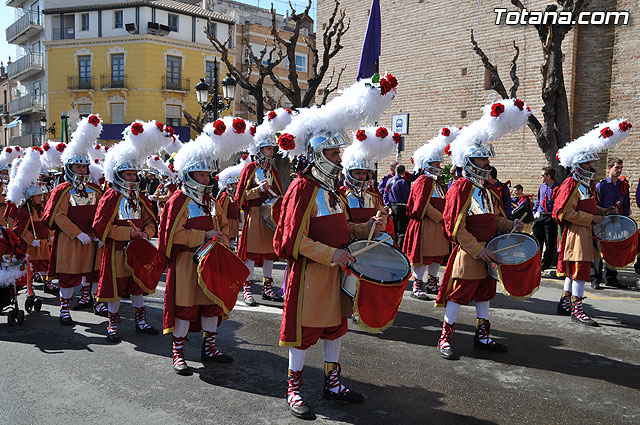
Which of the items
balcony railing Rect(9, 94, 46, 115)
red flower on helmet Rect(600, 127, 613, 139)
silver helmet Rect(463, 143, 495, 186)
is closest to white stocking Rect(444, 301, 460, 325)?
silver helmet Rect(463, 143, 495, 186)

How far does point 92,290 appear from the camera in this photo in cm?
769

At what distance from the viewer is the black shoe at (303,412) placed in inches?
176

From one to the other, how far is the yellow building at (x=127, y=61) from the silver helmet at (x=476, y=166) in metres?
34.6

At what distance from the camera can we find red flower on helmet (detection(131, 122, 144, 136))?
627cm

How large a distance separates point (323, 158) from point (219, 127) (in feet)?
5.19

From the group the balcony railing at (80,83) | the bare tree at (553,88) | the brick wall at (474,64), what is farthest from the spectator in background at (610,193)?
the balcony railing at (80,83)

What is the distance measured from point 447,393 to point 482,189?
228 cm

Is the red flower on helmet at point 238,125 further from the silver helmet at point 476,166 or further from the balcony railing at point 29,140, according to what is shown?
the balcony railing at point 29,140

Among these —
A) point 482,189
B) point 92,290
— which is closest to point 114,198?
point 92,290

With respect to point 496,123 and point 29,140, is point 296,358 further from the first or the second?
point 29,140

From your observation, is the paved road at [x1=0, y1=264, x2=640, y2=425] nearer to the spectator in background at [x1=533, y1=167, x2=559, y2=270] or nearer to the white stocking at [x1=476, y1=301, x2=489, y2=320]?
the white stocking at [x1=476, y1=301, x2=489, y2=320]

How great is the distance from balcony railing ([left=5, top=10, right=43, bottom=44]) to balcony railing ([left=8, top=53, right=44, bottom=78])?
198cm

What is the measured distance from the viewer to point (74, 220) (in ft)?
24.4

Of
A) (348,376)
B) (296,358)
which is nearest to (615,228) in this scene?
(348,376)
